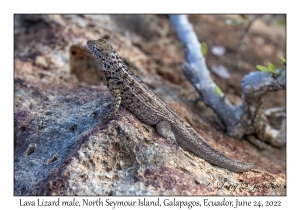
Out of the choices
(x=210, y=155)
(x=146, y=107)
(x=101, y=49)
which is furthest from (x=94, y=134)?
(x=210, y=155)

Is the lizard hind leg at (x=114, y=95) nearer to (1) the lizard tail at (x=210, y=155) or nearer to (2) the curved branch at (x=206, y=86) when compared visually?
(1) the lizard tail at (x=210, y=155)

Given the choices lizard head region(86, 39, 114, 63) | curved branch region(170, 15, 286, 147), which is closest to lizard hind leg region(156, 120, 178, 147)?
lizard head region(86, 39, 114, 63)

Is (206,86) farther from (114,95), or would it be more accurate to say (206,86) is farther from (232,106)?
(114,95)

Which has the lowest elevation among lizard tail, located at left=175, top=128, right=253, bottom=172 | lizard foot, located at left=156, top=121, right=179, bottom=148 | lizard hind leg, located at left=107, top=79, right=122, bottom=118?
lizard tail, located at left=175, top=128, right=253, bottom=172

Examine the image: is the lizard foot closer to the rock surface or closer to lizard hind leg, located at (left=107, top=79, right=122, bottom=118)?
the rock surface

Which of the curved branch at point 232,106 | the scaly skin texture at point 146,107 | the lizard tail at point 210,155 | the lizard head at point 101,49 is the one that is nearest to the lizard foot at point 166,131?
the scaly skin texture at point 146,107
